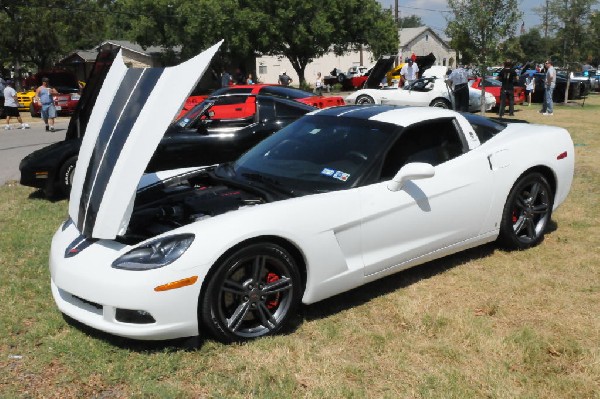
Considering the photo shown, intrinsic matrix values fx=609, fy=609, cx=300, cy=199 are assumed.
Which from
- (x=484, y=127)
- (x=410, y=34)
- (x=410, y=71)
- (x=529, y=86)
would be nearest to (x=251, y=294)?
(x=484, y=127)

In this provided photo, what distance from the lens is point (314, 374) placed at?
3314 millimetres

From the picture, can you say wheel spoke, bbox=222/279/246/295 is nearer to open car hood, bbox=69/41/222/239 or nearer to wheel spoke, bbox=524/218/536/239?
open car hood, bbox=69/41/222/239

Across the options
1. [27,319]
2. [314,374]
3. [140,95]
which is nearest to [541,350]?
[314,374]

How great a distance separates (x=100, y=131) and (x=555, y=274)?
3.59 meters

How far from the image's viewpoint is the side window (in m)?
4.38

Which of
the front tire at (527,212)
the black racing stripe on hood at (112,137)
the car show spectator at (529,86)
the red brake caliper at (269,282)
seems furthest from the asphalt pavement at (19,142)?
the car show spectator at (529,86)

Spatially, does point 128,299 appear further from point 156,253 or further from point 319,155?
point 319,155

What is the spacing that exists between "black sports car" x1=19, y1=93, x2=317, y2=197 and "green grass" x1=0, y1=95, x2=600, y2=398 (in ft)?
9.19

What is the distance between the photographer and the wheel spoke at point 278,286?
12.0ft

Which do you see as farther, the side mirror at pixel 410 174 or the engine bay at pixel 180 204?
the side mirror at pixel 410 174

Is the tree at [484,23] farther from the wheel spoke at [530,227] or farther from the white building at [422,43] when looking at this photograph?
the white building at [422,43]

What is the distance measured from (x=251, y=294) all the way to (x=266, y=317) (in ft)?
0.70

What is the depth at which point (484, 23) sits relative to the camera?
18.1 metres

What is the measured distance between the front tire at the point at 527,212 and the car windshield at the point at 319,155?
4.36 feet
